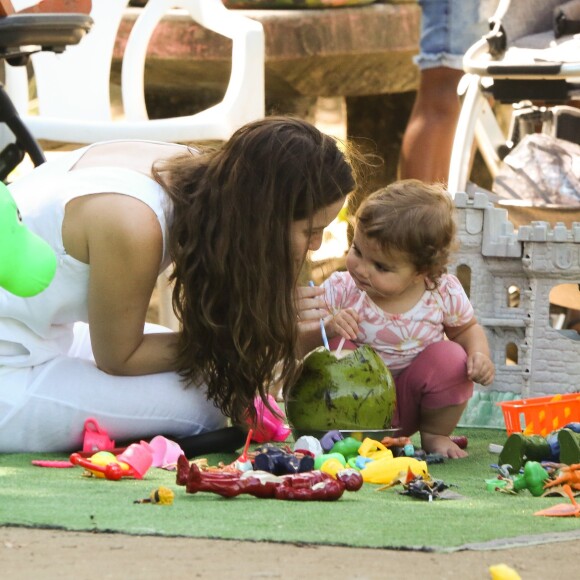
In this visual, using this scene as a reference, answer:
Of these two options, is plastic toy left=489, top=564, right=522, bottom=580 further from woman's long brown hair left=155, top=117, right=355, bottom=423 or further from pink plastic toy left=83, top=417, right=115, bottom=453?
pink plastic toy left=83, top=417, right=115, bottom=453

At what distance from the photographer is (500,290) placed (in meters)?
3.64

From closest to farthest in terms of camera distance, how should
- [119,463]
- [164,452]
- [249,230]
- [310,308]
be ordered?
1. [119,463]
2. [249,230]
3. [164,452]
4. [310,308]

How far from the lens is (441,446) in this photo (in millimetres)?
2996

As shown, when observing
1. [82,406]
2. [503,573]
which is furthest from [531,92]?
[503,573]

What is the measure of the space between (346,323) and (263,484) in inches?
28.3

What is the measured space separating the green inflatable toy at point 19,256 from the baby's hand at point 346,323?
0.83 metres

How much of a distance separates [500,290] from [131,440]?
1203 millimetres

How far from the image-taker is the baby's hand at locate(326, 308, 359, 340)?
295 centimetres

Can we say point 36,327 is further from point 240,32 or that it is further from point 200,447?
point 240,32

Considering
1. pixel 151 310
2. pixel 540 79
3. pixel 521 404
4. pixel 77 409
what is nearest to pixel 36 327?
pixel 77 409

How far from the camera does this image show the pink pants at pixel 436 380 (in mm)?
2979

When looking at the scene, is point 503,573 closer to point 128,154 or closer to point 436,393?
point 436,393

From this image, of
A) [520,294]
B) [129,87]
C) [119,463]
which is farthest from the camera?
[129,87]

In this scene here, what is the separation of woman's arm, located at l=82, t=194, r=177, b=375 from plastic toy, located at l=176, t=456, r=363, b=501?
1.74 ft
